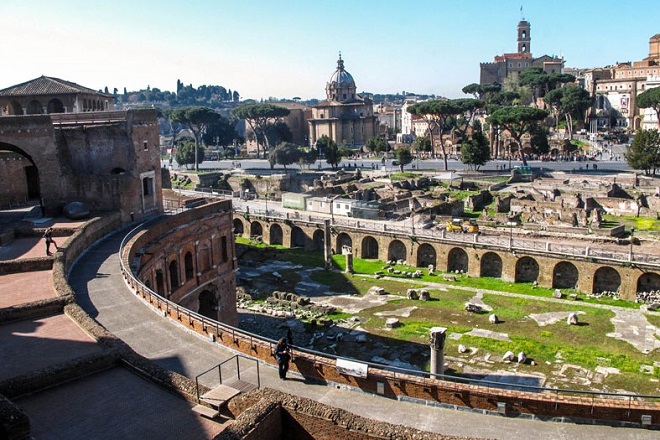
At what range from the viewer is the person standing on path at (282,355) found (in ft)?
44.9

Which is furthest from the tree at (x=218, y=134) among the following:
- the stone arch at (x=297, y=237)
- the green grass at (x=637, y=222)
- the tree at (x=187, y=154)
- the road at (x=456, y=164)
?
the green grass at (x=637, y=222)

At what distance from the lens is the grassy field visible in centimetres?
2452

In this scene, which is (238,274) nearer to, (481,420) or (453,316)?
(453,316)

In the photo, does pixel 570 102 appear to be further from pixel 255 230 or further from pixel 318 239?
pixel 255 230

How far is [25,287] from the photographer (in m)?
19.4

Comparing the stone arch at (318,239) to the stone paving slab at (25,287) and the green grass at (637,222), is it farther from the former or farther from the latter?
the stone paving slab at (25,287)

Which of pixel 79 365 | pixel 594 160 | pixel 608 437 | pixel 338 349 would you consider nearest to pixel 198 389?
pixel 79 365

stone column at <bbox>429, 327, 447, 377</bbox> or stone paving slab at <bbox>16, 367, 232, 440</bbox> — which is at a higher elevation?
stone paving slab at <bbox>16, 367, 232, 440</bbox>

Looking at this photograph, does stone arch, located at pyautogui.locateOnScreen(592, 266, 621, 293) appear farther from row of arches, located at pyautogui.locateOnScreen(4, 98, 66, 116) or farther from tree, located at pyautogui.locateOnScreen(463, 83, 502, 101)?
tree, located at pyautogui.locateOnScreen(463, 83, 502, 101)

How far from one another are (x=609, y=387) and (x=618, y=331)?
6.27 metres

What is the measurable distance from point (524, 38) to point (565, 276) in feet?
433

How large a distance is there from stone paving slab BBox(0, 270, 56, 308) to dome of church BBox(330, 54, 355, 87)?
92.0 m

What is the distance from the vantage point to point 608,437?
11734mm

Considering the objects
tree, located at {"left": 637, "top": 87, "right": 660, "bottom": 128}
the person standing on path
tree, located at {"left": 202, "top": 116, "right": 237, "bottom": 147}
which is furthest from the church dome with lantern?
the person standing on path
